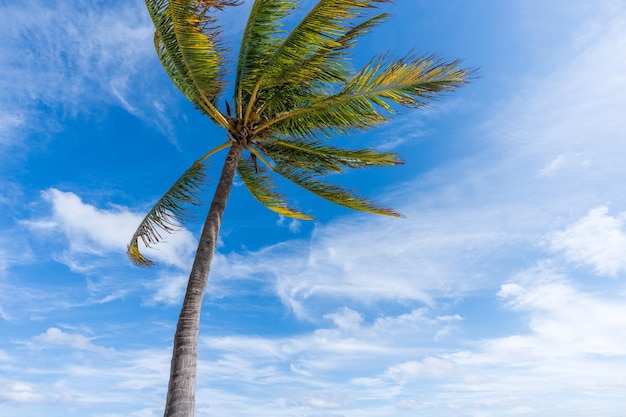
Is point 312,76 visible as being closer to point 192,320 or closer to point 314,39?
point 314,39

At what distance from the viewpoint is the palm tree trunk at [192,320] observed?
6.80 m

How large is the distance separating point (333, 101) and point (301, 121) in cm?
104

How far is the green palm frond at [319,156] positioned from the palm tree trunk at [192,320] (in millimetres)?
1651

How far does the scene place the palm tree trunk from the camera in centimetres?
680

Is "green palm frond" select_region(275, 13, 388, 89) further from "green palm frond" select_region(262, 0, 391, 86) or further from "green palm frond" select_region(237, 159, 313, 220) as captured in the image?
"green palm frond" select_region(237, 159, 313, 220)

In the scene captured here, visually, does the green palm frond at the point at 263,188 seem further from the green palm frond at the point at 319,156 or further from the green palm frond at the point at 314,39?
the green palm frond at the point at 314,39

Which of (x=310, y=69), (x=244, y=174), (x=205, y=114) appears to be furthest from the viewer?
(x=244, y=174)

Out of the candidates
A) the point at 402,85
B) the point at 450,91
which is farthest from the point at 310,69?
the point at 450,91

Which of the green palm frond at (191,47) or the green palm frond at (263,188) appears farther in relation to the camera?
the green palm frond at (263,188)

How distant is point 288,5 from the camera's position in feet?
30.0

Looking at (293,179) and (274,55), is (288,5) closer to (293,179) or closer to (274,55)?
(274,55)

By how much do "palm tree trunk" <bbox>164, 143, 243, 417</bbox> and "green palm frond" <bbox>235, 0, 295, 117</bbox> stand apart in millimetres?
1864

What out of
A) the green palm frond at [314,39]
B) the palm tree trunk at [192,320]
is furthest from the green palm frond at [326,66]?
the palm tree trunk at [192,320]

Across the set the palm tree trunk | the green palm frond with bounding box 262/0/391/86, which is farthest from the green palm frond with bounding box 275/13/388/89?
the palm tree trunk
